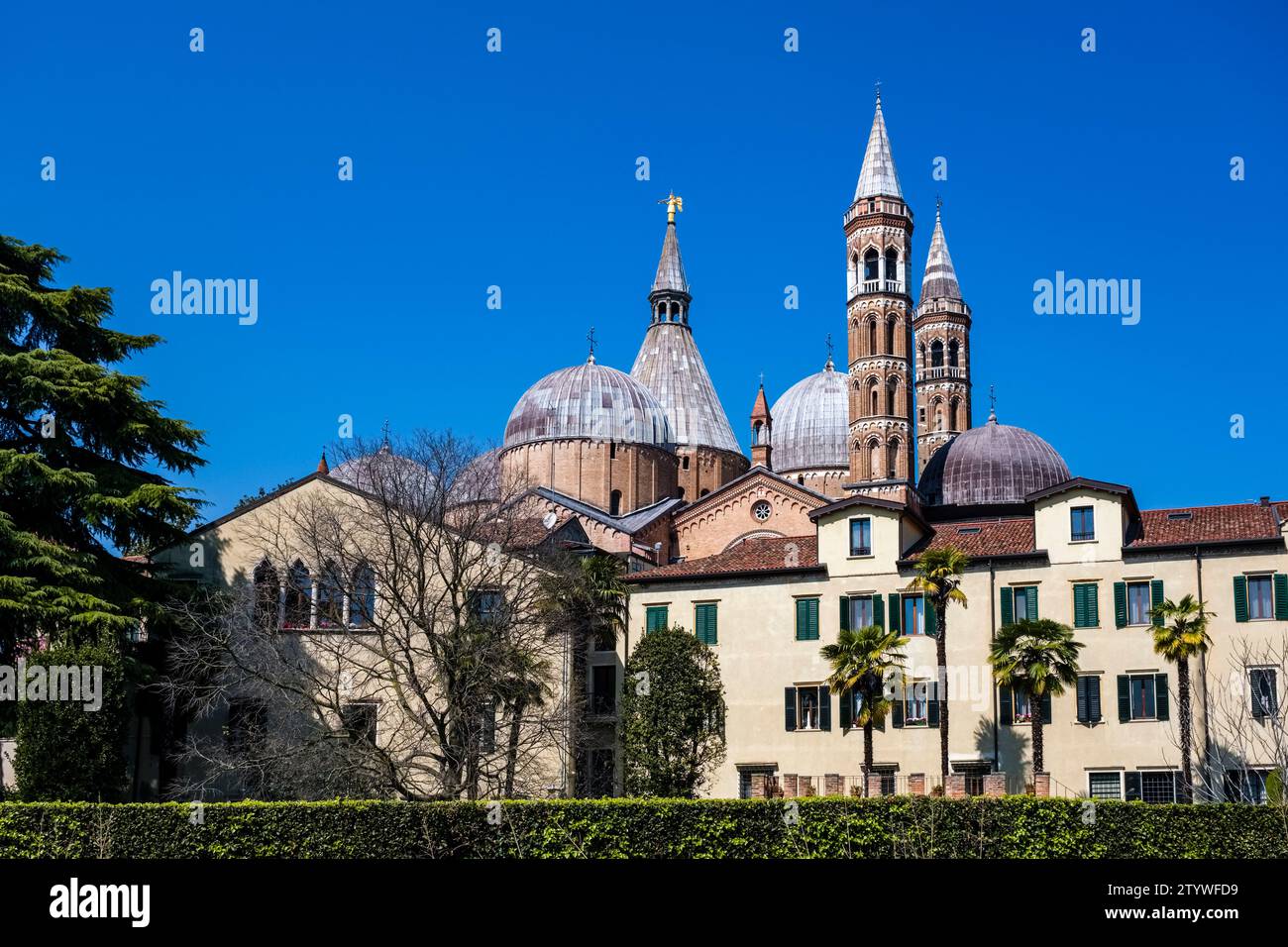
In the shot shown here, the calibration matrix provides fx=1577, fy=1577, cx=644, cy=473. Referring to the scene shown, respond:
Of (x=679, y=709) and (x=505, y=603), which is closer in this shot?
(x=505, y=603)

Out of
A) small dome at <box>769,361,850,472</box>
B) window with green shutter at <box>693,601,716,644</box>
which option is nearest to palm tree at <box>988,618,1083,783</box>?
window with green shutter at <box>693,601,716,644</box>

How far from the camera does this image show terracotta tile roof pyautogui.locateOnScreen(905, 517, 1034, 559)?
46.1 meters

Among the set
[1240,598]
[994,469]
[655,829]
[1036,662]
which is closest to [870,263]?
[994,469]

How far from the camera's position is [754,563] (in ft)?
159

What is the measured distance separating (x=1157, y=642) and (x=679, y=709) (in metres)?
13.3

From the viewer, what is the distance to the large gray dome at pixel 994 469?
244 feet

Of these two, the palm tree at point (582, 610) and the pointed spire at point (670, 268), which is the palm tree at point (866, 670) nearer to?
the palm tree at point (582, 610)

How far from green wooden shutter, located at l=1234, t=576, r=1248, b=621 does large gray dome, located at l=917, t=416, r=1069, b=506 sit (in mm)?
29407

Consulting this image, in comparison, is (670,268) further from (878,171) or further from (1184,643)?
(1184,643)

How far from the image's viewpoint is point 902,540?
47.5 metres

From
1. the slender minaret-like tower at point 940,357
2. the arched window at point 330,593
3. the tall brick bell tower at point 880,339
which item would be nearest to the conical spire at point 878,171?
the tall brick bell tower at point 880,339
